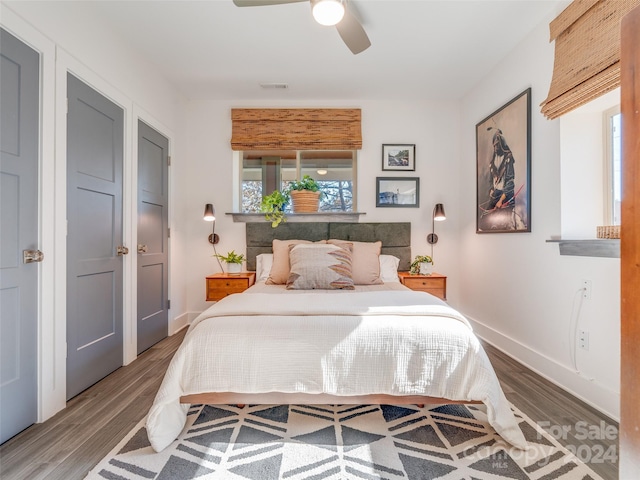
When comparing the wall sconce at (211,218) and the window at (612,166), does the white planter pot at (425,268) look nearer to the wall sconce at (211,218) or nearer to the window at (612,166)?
the window at (612,166)

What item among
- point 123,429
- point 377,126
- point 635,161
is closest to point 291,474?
point 123,429

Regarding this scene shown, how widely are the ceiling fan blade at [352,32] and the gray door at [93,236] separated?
178cm

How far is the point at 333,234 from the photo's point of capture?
3637 mm

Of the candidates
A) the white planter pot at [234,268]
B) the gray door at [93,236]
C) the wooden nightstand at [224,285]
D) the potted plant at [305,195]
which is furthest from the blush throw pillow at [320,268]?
the gray door at [93,236]

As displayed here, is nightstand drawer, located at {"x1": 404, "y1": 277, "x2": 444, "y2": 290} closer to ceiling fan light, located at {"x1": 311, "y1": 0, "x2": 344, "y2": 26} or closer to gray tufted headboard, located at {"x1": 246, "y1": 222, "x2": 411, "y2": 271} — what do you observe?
gray tufted headboard, located at {"x1": 246, "y1": 222, "x2": 411, "y2": 271}

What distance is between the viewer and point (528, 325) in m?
2.54

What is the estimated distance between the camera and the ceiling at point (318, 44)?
2236 millimetres

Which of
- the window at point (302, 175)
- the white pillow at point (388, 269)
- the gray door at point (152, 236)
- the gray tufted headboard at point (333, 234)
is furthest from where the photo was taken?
the window at point (302, 175)

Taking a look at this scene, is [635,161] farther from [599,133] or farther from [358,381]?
[599,133]

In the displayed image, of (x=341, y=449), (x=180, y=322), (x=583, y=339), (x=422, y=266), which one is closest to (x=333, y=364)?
(x=341, y=449)

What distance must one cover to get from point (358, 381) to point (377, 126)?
2994mm

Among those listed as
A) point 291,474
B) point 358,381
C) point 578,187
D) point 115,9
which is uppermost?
point 115,9

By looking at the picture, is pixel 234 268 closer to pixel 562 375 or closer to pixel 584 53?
pixel 562 375

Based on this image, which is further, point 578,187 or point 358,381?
point 578,187
